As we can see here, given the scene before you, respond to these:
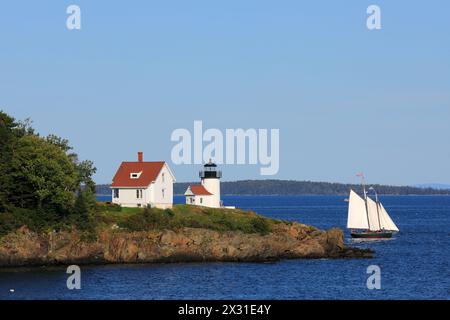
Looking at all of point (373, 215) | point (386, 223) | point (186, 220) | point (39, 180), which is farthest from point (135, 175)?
point (386, 223)

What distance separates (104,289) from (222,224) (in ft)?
77.8

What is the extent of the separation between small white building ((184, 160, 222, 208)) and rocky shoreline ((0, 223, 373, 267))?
14560mm

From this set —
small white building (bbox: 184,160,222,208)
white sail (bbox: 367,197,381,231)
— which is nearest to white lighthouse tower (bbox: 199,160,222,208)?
small white building (bbox: 184,160,222,208)

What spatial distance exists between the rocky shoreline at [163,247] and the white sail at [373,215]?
35807 mm

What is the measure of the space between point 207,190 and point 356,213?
99.2 ft

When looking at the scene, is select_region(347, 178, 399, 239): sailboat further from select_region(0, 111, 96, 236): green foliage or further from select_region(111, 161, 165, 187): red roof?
select_region(0, 111, 96, 236): green foliage

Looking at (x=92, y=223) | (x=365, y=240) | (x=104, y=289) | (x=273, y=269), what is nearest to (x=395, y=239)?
(x=365, y=240)

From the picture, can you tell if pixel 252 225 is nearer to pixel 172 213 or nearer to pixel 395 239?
pixel 172 213

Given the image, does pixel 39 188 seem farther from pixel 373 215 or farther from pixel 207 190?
pixel 373 215

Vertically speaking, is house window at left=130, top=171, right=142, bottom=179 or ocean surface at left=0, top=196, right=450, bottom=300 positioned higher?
house window at left=130, top=171, right=142, bottom=179

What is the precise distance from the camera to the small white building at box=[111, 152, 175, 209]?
83.0 metres

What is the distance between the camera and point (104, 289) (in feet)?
179

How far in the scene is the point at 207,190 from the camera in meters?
93.5
